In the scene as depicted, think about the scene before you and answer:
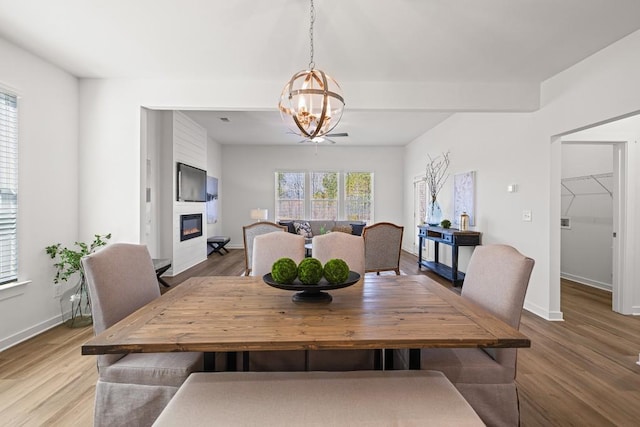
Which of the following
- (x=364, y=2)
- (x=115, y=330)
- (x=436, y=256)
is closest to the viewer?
(x=115, y=330)

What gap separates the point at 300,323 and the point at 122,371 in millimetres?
899

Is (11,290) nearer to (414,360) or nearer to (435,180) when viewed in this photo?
(414,360)

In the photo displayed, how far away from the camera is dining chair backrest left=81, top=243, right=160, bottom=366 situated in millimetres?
1617

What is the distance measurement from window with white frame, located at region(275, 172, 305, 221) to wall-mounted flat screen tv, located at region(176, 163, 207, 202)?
7.87 ft

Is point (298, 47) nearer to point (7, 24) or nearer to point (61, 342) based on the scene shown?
point (7, 24)

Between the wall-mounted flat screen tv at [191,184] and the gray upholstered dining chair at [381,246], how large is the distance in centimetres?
329

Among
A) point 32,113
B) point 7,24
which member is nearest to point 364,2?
point 7,24

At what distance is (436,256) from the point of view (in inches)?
235

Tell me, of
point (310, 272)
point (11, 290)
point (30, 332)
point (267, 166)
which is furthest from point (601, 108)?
point (267, 166)

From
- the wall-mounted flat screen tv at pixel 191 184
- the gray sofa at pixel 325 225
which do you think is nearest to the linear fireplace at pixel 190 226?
the wall-mounted flat screen tv at pixel 191 184

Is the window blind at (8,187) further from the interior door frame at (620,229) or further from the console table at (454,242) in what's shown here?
the interior door frame at (620,229)

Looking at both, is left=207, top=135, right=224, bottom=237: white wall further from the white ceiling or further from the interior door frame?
the interior door frame

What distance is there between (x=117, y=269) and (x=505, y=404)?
206 centimetres

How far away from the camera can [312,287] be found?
1.64m
